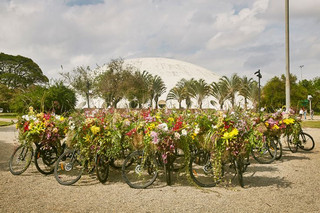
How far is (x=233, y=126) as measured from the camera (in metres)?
4.26

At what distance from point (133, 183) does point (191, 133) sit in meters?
1.49

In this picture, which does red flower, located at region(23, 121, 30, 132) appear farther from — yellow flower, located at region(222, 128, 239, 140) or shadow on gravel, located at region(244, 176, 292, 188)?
shadow on gravel, located at region(244, 176, 292, 188)

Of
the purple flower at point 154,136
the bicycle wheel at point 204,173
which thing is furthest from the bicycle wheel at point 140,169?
the bicycle wheel at point 204,173

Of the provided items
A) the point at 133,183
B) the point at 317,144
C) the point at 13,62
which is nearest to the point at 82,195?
the point at 133,183

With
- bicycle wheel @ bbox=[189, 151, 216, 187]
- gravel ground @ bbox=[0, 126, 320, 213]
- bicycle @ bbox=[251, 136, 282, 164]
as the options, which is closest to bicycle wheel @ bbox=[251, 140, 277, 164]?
bicycle @ bbox=[251, 136, 282, 164]

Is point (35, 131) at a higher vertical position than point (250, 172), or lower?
higher

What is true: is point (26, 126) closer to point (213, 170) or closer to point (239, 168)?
point (213, 170)

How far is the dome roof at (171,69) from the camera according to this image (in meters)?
73.7

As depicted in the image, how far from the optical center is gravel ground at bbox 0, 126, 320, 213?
3.60 meters

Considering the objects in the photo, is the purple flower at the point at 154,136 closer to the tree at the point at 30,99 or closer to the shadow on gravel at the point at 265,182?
the shadow on gravel at the point at 265,182

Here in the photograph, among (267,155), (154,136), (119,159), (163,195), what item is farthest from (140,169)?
(267,155)

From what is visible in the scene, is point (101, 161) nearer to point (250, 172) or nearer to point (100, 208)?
point (100, 208)

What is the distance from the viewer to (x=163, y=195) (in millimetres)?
4125

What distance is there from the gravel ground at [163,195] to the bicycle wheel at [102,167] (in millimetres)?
137
